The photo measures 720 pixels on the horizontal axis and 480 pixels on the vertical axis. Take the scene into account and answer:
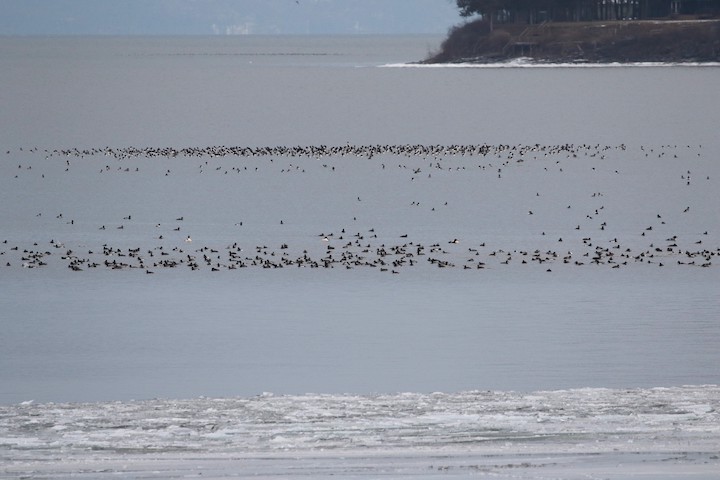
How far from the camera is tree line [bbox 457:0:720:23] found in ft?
631

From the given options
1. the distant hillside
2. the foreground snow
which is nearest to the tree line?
the distant hillside

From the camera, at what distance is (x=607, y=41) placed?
18812cm

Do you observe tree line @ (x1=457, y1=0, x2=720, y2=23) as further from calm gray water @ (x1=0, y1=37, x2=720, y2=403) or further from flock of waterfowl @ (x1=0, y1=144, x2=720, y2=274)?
flock of waterfowl @ (x1=0, y1=144, x2=720, y2=274)

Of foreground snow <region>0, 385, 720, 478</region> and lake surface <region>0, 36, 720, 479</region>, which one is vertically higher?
foreground snow <region>0, 385, 720, 478</region>

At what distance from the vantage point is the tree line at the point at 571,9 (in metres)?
192

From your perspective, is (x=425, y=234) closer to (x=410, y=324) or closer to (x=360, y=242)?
(x=360, y=242)

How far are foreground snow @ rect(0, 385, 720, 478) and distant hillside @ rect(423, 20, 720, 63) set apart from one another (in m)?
170

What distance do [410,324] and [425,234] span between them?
37.5 feet

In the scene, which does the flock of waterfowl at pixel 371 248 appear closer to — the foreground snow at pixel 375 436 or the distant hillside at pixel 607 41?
the foreground snow at pixel 375 436

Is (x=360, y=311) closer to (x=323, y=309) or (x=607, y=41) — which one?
(x=323, y=309)

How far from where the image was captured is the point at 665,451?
546 inches

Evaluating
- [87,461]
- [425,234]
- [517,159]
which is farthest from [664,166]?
[87,461]

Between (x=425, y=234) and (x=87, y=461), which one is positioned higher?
(x=87, y=461)

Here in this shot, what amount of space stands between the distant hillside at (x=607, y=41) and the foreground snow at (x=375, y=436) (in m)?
170
